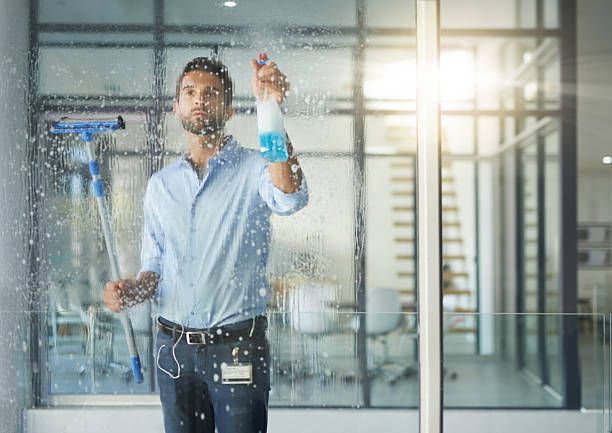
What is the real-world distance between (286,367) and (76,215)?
1.17m

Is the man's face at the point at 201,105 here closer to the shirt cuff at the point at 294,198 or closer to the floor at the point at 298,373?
the shirt cuff at the point at 294,198

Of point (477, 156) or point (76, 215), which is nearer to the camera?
point (76, 215)

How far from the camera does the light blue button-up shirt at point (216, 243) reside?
3.22 meters

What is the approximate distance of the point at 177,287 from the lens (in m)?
3.23

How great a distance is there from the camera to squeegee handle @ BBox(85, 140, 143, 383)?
321 cm

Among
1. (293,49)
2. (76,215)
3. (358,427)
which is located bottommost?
(358,427)

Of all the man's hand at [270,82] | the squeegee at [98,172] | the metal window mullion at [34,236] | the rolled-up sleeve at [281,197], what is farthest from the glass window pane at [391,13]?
the metal window mullion at [34,236]

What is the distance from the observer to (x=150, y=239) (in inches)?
127

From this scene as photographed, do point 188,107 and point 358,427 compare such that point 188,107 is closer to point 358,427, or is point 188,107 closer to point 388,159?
point 388,159

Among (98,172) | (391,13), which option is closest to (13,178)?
(98,172)

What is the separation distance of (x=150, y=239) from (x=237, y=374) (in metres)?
0.72

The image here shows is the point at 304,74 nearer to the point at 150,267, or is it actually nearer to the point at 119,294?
the point at 150,267

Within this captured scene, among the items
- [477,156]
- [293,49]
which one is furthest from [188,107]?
[477,156]

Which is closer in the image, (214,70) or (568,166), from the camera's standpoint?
(214,70)
